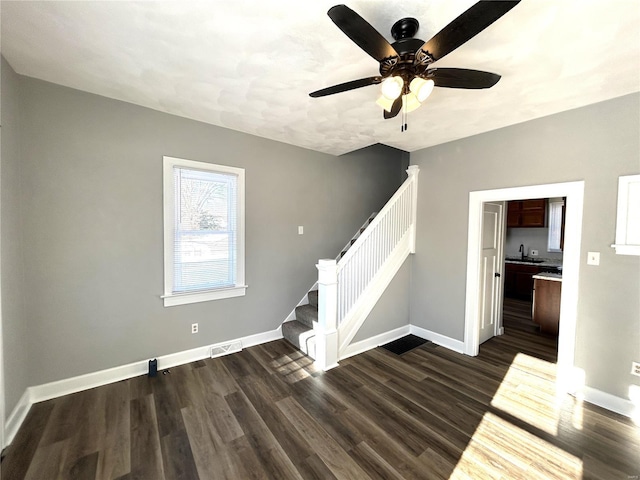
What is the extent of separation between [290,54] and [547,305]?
15.7 feet

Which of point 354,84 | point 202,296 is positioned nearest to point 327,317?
point 202,296

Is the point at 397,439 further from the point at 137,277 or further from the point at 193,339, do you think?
the point at 137,277

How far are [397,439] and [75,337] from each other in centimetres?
295

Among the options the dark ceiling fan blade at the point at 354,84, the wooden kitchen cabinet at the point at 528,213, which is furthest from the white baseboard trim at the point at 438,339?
the wooden kitchen cabinet at the point at 528,213

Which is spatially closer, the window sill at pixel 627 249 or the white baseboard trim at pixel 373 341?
the window sill at pixel 627 249

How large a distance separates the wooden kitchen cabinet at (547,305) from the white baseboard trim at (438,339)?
167 centimetres

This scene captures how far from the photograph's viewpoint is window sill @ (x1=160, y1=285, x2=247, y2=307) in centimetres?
280

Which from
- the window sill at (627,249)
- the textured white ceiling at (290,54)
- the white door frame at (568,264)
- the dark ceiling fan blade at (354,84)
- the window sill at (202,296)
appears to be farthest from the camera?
the window sill at (202,296)

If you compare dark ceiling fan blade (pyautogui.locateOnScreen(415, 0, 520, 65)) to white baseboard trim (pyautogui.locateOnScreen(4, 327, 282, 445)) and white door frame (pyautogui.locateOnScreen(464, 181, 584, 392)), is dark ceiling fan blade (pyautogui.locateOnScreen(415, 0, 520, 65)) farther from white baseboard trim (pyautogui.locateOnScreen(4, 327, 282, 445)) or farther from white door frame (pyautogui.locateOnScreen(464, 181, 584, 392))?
white baseboard trim (pyautogui.locateOnScreen(4, 327, 282, 445))

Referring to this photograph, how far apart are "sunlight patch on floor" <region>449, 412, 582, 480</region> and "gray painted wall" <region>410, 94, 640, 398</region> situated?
3.57 feet

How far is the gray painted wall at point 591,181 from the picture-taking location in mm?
2193

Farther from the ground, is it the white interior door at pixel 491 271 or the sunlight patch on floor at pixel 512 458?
the white interior door at pixel 491 271

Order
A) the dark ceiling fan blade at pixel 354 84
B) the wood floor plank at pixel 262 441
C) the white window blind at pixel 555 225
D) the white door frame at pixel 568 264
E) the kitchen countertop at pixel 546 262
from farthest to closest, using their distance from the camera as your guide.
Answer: the white window blind at pixel 555 225, the kitchen countertop at pixel 546 262, the white door frame at pixel 568 264, the wood floor plank at pixel 262 441, the dark ceiling fan blade at pixel 354 84

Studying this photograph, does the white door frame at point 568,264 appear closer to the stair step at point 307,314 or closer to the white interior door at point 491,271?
the white interior door at point 491,271
